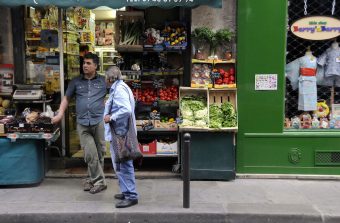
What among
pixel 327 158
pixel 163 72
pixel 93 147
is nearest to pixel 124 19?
pixel 163 72

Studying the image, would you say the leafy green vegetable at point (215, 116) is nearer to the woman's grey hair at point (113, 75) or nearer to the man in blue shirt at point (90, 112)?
the man in blue shirt at point (90, 112)

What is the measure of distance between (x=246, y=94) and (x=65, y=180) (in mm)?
3242

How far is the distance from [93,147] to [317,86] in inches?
153

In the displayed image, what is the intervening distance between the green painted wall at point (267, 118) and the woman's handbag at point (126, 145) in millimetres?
2220

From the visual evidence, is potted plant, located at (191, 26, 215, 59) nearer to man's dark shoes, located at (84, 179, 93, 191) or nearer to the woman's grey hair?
the woman's grey hair

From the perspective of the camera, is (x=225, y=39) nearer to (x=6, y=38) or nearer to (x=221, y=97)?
(x=221, y=97)

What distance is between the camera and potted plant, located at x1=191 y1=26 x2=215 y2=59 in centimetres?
718

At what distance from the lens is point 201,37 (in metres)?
7.28

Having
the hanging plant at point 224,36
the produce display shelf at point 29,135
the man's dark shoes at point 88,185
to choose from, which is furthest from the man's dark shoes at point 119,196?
the hanging plant at point 224,36

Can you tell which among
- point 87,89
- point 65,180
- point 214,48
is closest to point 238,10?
point 214,48

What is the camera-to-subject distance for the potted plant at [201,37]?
283 inches

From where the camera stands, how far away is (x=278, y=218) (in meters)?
5.77

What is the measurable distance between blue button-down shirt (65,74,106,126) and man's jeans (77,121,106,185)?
12 centimetres

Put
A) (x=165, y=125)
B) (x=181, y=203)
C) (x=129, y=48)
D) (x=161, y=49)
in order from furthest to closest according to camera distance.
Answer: (x=165, y=125) → (x=129, y=48) → (x=161, y=49) → (x=181, y=203)
